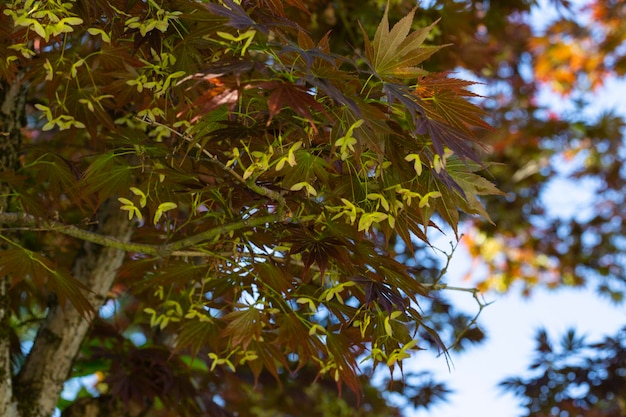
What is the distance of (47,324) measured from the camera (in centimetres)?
216

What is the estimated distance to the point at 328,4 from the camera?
2787mm

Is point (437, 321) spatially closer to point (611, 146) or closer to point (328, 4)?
point (328, 4)

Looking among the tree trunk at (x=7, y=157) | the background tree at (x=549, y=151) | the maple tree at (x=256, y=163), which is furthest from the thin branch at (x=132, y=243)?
the background tree at (x=549, y=151)

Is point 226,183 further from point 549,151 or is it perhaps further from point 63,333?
point 549,151

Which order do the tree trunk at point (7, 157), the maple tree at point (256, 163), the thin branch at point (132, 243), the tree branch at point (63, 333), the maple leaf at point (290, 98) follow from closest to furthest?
the maple leaf at point (290, 98)
the maple tree at point (256, 163)
the thin branch at point (132, 243)
the tree trunk at point (7, 157)
the tree branch at point (63, 333)

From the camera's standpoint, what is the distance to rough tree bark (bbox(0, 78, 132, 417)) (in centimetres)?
196

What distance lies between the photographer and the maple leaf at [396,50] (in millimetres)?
1243

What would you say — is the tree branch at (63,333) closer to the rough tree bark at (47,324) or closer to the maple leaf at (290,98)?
the rough tree bark at (47,324)

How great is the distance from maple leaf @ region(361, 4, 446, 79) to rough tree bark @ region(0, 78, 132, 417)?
1.09 metres

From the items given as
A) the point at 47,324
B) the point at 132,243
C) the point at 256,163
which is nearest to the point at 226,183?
the point at 256,163

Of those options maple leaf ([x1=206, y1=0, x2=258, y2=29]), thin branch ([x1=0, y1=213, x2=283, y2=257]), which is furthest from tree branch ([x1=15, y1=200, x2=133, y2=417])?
maple leaf ([x1=206, y1=0, x2=258, y2=29])

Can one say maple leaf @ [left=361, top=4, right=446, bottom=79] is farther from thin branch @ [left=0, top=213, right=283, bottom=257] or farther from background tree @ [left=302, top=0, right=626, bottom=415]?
background tree @ [left=302, top=0, right=626, bottom=415]

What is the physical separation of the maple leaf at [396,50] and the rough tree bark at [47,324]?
43.0 inches

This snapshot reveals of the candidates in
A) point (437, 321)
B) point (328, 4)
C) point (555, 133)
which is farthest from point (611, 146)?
point (328, 4)
